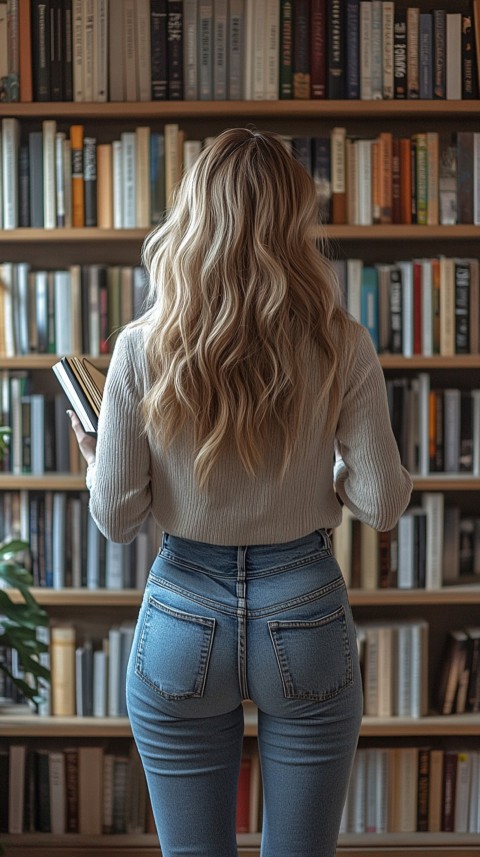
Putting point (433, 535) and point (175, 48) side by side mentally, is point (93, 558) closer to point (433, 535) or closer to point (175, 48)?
point (433, 535)

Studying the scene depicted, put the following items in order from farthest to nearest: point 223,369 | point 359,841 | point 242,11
A: point 359,841, point 242,11, point 223,369

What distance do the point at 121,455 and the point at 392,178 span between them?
1.26 metres

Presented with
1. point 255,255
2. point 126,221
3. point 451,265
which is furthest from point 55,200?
point 255,255

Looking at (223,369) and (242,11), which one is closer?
(223,369)

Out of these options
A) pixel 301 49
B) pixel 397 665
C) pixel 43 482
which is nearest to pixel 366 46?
pixel 301 49

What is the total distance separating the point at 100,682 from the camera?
2.26 meters

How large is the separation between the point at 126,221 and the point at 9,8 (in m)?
0.56

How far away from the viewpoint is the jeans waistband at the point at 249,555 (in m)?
1.22

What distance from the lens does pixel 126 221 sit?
2.18 metres

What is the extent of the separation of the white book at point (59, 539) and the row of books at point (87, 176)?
662 mm

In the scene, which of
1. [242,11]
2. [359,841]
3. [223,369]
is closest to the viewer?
[223,369]

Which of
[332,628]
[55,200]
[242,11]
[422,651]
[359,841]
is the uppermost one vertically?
[242,11]

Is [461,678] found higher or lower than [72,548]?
lower

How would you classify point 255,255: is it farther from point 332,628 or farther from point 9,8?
point 9,8
